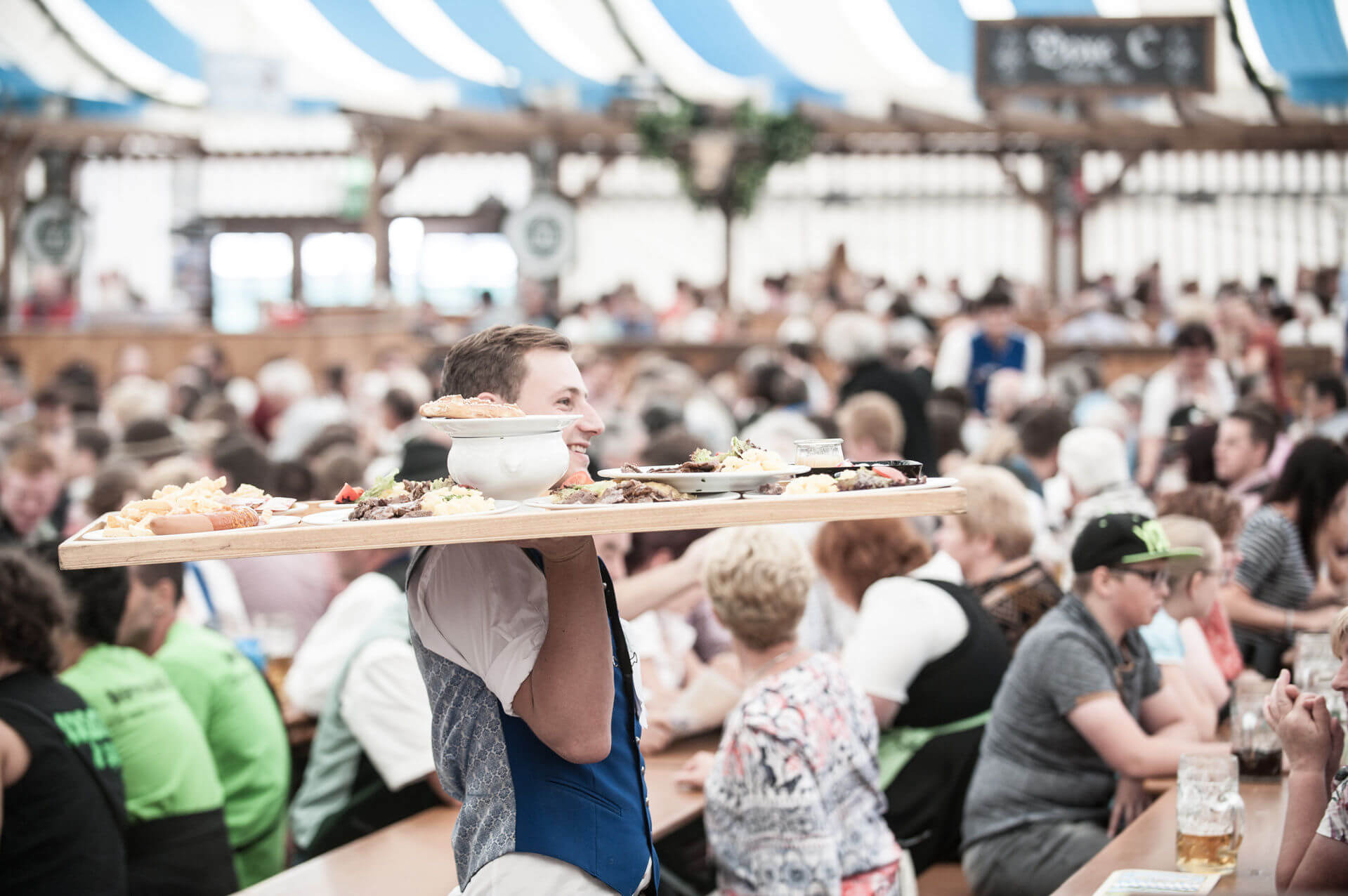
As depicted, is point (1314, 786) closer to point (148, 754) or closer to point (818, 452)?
point (818, 452)

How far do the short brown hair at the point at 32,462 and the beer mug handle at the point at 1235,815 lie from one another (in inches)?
186

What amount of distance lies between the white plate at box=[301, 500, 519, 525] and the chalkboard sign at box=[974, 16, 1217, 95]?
25.1ft

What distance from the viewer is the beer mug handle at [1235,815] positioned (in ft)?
8.04

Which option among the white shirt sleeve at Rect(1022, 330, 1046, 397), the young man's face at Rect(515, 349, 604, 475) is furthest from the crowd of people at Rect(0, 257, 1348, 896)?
the white shirt sleeve at Rect(1022, 330, 1046, 397)

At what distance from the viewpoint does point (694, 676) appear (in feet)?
13.1

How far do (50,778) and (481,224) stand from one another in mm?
13903

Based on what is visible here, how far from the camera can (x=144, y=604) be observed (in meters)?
3.21

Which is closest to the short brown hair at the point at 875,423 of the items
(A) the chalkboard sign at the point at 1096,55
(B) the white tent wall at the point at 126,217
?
(A) the chalkboard sign at the point at 1096,55

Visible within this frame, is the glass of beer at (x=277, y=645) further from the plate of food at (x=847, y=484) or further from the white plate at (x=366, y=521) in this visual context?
the plate of food at (x=847, y=484)

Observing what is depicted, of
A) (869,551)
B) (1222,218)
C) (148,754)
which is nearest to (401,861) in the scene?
(148,754)

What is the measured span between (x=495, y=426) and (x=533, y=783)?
46 centimetres

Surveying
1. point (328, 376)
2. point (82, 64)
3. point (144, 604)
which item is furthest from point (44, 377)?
point (144, 604)

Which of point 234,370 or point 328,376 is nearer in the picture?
point 328,376

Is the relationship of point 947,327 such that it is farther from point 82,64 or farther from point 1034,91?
point 82,64
